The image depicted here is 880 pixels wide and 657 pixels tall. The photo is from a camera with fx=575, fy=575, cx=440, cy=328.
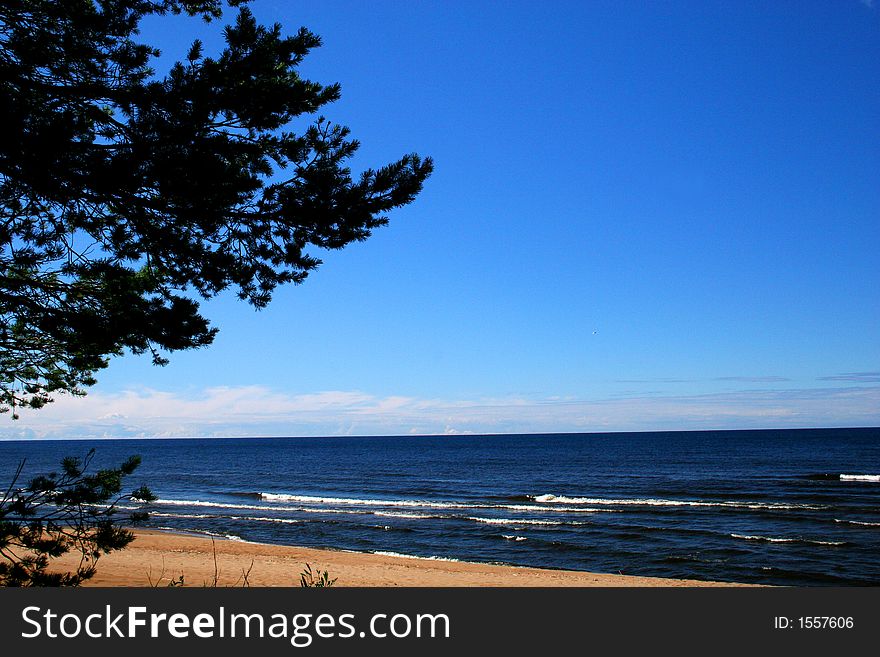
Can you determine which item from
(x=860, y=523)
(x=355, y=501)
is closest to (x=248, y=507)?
(x=355, y=501)

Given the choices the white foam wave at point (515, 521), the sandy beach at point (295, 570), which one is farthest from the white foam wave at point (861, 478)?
the sandy beach at point (295, 570)

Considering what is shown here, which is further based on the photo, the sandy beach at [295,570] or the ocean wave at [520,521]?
the ocean wave at [520,521]

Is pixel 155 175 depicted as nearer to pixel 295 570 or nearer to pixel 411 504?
pixel 295 570

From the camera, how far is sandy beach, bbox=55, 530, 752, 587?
16.5 meters

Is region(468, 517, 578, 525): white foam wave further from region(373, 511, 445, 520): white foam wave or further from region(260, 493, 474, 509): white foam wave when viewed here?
region(260, 493, 474, 509): white foam wave

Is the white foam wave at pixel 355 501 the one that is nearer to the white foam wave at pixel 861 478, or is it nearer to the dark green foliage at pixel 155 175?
the dark green foliage at pixel 155 175

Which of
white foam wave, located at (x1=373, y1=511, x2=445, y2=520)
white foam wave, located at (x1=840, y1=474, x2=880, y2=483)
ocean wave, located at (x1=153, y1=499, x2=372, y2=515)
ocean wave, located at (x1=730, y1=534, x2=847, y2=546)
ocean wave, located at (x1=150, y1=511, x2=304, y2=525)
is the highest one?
ocean wave, located at (x1=730, y1=534, x2=847, y2=546)

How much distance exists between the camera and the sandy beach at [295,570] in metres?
16.5

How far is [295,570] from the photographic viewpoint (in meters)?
18.5

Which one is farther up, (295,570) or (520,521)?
(295,570)

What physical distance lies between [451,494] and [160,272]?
3710 cm

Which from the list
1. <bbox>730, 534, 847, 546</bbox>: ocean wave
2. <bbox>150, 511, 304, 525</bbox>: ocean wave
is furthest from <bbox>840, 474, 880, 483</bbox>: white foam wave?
<bbox>150, 511, 304, 525</bbox>: ocean wave

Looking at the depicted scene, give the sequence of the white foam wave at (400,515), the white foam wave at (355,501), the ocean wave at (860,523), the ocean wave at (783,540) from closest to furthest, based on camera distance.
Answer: the ocean wave at (783,540) < the ocean wave at (860,523) < the white foam wave at (400,515) < the white foam wave at (355,501)
